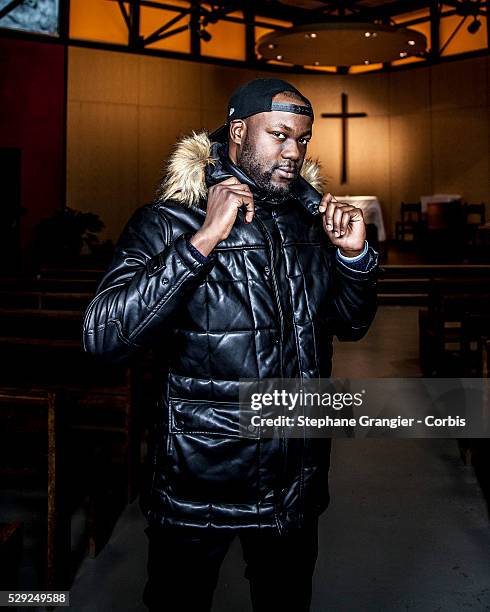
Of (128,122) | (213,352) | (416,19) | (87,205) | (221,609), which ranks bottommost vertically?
(221,609)

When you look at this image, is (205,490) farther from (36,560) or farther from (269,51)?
(269,51)

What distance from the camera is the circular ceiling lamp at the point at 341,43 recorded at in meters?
7.56

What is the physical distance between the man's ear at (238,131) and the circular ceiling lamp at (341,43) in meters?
6.85

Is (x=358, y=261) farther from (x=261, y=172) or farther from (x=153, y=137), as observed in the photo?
(x=153, y=137)

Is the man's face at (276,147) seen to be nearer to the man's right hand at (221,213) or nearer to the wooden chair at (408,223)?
the man's right hand at (221,213)

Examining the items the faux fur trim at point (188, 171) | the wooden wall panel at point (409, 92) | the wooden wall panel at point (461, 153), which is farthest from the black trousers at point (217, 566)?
the wooden wall panel at point (409, 92)

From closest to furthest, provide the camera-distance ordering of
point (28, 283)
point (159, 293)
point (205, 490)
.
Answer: point (159, 293)
point (205, 490)
point (28, 283)

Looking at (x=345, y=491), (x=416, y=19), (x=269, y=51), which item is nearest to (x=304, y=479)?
(x=345, y=491)

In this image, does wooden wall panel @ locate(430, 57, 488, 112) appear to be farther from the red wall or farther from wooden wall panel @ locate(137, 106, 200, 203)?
the red wall

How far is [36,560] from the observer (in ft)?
7.27

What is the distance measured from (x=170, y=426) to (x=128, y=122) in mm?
9598

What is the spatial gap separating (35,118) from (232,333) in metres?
9.02

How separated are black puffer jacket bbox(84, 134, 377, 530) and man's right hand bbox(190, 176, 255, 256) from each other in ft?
0.18

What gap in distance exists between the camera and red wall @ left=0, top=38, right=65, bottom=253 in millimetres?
9039
